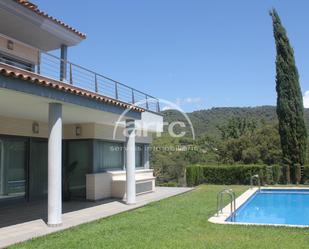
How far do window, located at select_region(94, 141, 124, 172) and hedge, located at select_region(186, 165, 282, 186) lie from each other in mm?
7178

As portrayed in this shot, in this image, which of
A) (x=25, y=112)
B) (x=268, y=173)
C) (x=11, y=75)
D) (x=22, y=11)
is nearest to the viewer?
(x=11, y=75)

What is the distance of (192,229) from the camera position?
10.6m

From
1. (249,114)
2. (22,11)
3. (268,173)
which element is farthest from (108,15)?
(249,114)

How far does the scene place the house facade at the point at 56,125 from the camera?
433 inches

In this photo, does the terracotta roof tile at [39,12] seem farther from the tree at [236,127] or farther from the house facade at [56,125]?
the tree at [236,127]

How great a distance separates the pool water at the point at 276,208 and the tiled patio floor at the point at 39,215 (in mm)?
4120

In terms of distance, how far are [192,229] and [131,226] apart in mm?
1754

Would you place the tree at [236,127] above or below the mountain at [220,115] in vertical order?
below

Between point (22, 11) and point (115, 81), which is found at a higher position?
point (22, 11)

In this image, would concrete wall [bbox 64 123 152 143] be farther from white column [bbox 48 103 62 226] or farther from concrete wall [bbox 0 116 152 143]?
white column [bbox 48 103 62 226]

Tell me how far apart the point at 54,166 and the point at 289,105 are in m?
21.9

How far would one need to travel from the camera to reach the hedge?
25578 millimetres

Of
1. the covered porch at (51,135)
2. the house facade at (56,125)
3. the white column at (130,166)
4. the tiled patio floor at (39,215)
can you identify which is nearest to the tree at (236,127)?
the house facade at (56,125)

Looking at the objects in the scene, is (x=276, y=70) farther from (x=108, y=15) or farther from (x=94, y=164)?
(x=94, y=164)
